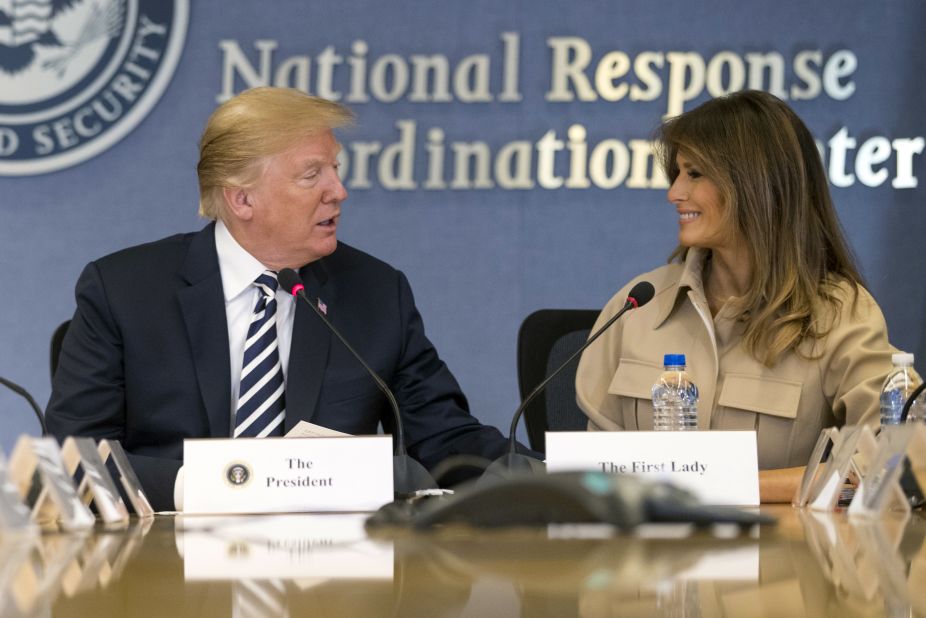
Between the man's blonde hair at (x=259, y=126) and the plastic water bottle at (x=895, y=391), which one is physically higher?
the man's blonde hair at (x=259, y=126)

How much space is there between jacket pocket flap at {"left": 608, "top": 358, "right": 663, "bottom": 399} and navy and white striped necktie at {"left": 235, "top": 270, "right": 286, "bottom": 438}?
717 mm

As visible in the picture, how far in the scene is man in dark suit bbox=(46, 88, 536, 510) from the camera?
2514 millimetres

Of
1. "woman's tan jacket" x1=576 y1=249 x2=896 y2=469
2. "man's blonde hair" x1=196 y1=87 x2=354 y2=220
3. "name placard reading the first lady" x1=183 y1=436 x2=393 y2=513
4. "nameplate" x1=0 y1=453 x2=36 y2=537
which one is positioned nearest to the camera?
"nameplate" x1=0 y1=453 x2=36 y2=537

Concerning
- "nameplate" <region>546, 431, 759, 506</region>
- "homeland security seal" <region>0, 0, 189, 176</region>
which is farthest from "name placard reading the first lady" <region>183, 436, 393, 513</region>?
"homeland security seal" <region>0, 0, 189, 176</region>

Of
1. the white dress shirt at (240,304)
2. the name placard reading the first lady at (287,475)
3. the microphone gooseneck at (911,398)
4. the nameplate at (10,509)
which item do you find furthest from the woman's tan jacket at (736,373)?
the nameplate at (10,509)

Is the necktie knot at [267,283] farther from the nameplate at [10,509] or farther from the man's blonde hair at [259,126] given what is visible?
the nameplate at [10,509]

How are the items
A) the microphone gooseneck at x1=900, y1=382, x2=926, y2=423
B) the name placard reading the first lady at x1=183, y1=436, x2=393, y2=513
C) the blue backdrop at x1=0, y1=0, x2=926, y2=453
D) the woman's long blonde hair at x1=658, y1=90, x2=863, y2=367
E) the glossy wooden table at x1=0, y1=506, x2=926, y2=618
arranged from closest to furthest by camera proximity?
the glossy wooden table at x1=0, y1=506, x2=926, y2=618 < the name placard reading the first lady at x1=183, y1=436, x2=393, y2=513 < the microphone gooseneck at x1=900, y1=382, x2=926, y2=423 < the woman's long blonde hair at x1=658, y1=90, x2=863, y2=367 < the blue backdrop at x1=0, y1=0, x2=926, y2=453

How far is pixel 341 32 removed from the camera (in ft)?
14.9

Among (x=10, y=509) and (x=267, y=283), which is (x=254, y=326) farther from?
(x=10, y=509)

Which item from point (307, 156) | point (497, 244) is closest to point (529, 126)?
point (497, 244)

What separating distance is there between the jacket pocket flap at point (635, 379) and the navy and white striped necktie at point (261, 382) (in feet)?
2.35

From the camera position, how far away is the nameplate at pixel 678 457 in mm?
1697

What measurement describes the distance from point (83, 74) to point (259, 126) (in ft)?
6.57

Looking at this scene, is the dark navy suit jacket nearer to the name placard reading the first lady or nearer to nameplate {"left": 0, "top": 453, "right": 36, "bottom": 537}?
the name placard reading the first lady
